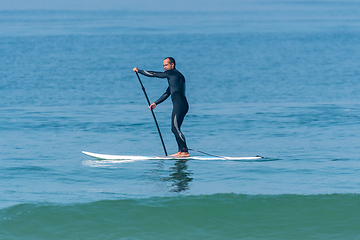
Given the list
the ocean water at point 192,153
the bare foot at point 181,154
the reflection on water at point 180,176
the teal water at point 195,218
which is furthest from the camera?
the bare foot at point 181,154

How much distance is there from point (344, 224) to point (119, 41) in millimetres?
46489

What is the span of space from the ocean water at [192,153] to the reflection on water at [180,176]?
5 centimetres

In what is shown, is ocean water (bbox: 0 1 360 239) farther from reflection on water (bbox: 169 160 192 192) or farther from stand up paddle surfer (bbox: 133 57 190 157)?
stand up paddle surfer (bbox: 133 57 190 157)

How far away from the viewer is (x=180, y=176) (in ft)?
32.6

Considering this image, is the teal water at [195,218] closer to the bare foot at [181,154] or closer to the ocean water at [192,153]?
the ocean water at [192,153]

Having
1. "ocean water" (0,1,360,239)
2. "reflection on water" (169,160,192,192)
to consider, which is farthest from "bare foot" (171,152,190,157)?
"ocean water" (0,1,360,239)

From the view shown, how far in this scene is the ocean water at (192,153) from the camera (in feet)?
25.2

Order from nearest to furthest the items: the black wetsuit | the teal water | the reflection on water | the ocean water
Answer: the teal water < the ocean water < the reflection on water < the black wetsuit

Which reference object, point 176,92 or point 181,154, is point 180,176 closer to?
point 181,154

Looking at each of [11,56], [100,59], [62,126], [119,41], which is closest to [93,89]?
[62,126]

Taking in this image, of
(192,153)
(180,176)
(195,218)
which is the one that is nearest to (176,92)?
(192,153)

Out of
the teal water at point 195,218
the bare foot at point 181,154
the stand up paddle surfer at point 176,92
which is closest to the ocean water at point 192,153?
the teal water at point 195,218

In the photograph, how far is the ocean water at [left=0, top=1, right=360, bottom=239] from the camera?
767 centimetres

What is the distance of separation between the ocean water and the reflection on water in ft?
0.16
